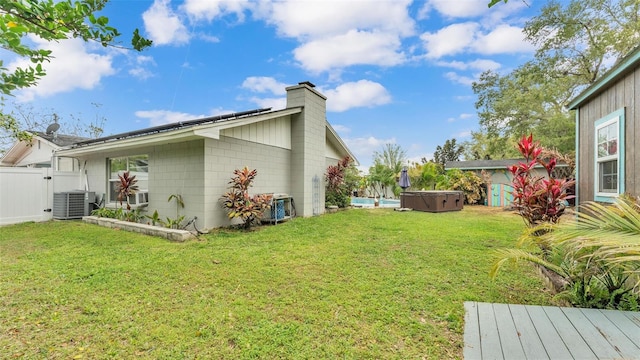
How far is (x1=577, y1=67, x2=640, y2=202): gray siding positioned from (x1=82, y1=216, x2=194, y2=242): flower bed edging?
26.7 ft

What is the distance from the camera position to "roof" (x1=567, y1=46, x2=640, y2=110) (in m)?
4.13

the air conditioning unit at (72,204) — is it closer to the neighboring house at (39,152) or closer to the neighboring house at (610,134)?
the neighboring house at (39,152)

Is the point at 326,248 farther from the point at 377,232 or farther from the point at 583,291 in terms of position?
the point at 583,291

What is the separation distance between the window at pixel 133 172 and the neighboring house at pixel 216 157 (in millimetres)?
32

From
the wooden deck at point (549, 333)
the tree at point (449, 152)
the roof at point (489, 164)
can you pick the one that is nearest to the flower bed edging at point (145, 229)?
the wooden deck at point (549, 333)

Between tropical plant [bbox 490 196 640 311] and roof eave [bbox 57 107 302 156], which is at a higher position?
roof eave [bbox 57 107 302 156]

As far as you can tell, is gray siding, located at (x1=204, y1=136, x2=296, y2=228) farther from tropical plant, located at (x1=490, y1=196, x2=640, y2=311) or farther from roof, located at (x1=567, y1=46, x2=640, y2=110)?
roof, located at (x1=567, y1=46, x2=640, y2=110)

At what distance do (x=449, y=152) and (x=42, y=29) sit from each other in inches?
1521

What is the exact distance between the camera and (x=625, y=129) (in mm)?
4621

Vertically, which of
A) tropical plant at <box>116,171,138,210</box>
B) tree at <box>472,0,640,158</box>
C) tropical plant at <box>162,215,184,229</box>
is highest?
tree at <box>472,0,640,158</box>

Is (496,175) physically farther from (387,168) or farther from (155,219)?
(155,219)

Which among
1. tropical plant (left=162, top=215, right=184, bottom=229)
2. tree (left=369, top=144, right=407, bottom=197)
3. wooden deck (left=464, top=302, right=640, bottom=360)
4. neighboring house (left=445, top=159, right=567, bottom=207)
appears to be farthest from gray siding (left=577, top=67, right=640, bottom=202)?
tree (left=369, top=144, right=407, bottom=197)

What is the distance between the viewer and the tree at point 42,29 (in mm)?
1434

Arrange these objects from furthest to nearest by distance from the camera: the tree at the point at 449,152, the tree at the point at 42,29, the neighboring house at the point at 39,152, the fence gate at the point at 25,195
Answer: the tree at the point at 449,152 < the neighboring house at the point at 39,152 < the fence gate at the point at 25,195 < the tree at the point at 42,29
